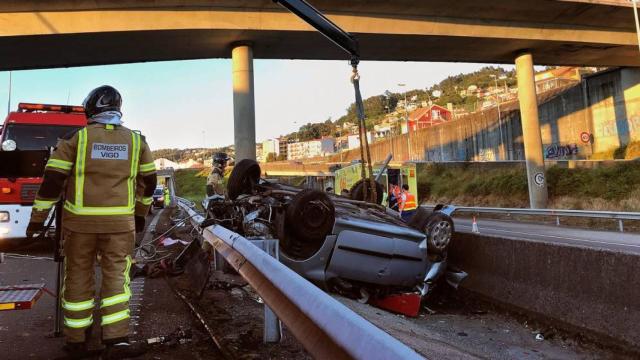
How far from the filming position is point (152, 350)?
10.2 feet

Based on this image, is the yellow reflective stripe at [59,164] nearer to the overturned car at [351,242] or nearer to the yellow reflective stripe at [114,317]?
the yellow reflective stripe at [114,317]

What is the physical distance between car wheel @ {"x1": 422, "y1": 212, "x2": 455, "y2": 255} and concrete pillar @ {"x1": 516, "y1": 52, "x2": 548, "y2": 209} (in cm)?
2017

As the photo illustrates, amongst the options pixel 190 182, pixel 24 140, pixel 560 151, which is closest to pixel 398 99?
pixel 190 182

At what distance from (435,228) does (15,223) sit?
23.5 feet

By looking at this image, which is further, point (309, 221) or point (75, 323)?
point (309, 221)

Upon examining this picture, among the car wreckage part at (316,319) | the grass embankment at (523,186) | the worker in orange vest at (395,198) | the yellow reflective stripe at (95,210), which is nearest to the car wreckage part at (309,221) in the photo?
the car wreckage part at (316,319)

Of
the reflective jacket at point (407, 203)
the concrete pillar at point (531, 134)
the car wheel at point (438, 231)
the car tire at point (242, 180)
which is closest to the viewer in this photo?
the car wheel at point (438, 231)

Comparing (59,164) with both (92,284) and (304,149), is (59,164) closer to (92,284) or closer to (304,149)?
A: (92,284)

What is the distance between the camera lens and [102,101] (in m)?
3.39

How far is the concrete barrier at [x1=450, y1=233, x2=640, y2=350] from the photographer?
347 centimetres

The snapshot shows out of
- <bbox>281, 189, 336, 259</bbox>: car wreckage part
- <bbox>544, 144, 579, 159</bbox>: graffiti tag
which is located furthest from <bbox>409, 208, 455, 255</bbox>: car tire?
<bbox>544, 144, 579, 159</bbox>: graffiti tag

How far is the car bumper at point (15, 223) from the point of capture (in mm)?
8008

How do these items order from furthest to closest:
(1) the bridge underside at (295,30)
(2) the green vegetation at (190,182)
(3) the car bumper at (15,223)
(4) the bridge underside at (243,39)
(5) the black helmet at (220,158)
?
(2) the green vegetation at (190,182)
(4) the bridge underside at (243,39)
(1) the bridge underside at (295,30)
(5) the black helmet at (220,158)
(3) the car bumper at (15,223)

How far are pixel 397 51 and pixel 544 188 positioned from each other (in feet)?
33.4
